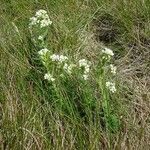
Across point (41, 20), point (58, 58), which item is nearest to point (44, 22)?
point (41, 20)

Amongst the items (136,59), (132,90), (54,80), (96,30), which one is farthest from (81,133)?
(96,30)

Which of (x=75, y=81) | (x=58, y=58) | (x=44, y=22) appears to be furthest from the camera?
(x=44, y=22)

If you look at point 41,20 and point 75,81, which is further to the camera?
point 41,20

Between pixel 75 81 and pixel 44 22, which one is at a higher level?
pixel 44 22

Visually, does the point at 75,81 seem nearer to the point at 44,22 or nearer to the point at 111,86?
the point at 111,86

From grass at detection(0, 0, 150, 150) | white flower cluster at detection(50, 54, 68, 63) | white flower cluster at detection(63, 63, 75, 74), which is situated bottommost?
grass at detection(0, 0, 150, 150)

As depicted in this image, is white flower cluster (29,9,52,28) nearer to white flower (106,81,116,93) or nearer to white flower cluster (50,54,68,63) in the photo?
white flower cluster (50,54,68,63)

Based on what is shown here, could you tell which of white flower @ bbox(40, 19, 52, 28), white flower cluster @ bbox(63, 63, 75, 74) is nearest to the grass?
white flower cluster @ bbox(63, 63, 75, 74)

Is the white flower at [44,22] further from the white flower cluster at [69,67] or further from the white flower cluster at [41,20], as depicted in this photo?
the white flower cluster at [69,67]
